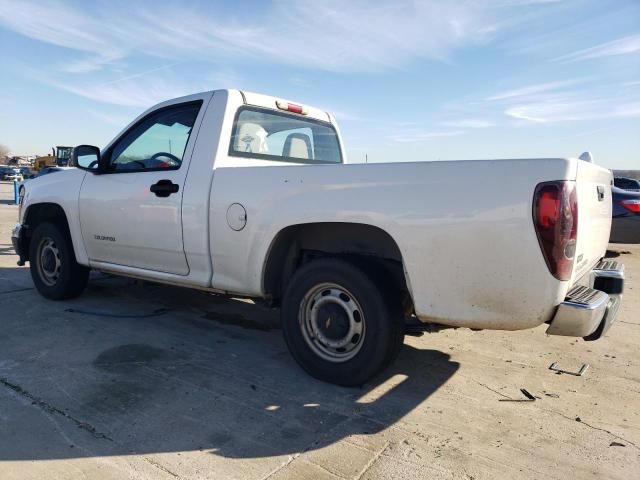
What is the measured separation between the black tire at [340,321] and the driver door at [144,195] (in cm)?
116

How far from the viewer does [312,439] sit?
8.85 feet

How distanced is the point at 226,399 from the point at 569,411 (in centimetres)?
215

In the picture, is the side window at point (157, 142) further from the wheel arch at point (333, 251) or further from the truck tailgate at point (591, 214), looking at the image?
the truck tailgate at point (591, 214)

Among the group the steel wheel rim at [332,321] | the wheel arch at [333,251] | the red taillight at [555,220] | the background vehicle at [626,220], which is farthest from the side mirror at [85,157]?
the background vehicle at [626,220]

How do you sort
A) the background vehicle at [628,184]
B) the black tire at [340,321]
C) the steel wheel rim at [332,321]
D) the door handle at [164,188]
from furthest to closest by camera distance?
the background vehicle at [628,184]
the door handle at [164,188]
the steel wheel rim at [332,321]
the black tire at [340,321]

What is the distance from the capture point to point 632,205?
8.91 metres

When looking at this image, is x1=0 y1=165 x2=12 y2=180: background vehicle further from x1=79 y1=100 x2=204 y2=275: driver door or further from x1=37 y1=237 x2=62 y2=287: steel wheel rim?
x1=79 y1=100 x2=204 y2=275: driver door

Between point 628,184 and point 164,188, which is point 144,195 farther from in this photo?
point 628,184

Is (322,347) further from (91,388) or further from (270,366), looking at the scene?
(91,388)

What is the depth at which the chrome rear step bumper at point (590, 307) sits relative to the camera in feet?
→ 8.64

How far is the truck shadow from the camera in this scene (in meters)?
2.66

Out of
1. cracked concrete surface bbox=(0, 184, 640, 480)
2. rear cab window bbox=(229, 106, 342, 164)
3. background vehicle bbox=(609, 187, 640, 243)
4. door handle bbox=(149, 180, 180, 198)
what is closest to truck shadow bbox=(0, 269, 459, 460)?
cracked concrete surface bbox=(0, 184, 640, 480)

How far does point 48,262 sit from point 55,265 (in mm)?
118

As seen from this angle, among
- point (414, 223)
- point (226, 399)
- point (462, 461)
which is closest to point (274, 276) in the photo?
point (226, 399)
